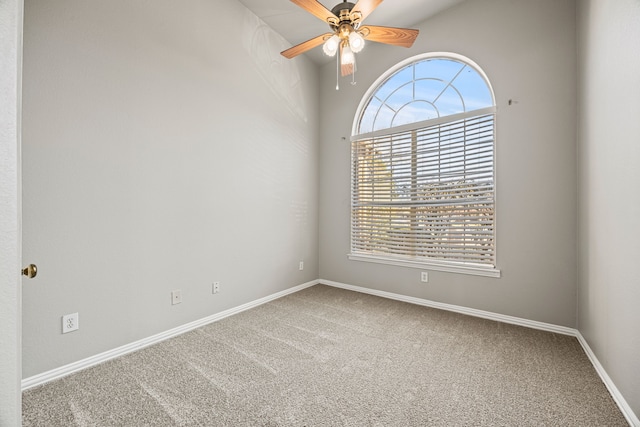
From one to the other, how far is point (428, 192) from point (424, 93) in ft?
3.73

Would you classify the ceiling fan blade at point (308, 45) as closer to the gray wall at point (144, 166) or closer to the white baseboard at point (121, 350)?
the gray wall at point (144, 166)

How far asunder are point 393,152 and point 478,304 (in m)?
1.90

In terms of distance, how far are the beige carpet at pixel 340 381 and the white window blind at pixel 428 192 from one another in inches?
34.0

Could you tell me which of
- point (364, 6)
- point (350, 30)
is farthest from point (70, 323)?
point (364, 6)

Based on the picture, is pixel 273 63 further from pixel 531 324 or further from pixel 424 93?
pixel 531 324

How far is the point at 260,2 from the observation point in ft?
9.50

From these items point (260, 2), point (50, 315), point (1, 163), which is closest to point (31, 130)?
point (50, 315)

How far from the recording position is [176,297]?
96.0 inches

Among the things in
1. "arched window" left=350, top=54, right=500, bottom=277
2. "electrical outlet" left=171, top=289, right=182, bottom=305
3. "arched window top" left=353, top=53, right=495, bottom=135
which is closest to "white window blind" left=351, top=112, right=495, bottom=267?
"arched window" left=350, top=54, right=500, bottom=277

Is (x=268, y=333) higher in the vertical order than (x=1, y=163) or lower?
lower

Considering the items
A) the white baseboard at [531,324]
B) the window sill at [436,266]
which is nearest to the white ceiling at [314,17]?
the window sill at [436,266]

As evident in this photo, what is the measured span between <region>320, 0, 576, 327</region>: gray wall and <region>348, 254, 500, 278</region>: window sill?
62 millimetres

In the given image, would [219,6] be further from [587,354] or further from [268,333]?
[587,354]

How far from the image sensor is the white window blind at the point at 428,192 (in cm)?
286
